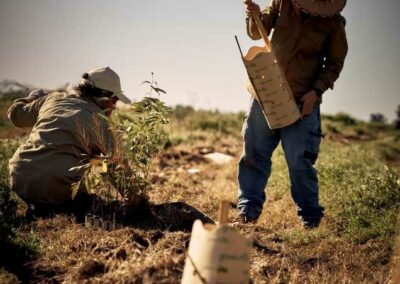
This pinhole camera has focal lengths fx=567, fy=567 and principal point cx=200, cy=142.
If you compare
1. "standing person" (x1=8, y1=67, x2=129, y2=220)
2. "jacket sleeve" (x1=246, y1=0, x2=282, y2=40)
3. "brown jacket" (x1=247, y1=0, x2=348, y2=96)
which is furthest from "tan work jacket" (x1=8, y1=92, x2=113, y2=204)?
"brown jacket" (x1=247, y1=0, x2=348, y2=96)

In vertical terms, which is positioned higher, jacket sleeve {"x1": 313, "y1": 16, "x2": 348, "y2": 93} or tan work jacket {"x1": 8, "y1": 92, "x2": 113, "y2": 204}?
jacket sleeve {"x1": 313, "y1": 16, "x2": 348, "y2": 93}

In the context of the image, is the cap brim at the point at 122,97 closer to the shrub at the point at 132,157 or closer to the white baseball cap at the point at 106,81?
the white baseball cap at the point at 106,81

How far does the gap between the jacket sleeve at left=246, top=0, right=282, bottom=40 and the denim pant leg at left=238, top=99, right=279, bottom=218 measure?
22.0 inches

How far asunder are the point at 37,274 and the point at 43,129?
58.7 inches

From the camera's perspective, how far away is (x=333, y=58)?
463 centimetres

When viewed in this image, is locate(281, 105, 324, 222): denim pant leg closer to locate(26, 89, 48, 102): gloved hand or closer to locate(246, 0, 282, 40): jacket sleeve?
locate(246, 0, 282, 40): jacket sleeve

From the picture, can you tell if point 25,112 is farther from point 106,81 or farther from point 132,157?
point 132,157

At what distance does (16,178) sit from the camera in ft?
15.0

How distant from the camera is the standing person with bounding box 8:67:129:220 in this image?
449cm

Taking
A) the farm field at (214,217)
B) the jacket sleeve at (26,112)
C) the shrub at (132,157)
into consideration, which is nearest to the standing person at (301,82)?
the farm field at (214,217)

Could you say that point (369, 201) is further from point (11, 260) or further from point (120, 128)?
point (11, 260)

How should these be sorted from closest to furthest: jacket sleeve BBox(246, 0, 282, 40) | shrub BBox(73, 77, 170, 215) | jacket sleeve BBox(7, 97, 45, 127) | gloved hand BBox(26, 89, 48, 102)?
shrub BBox(73, 77, 170, 215)
jacket sleeve BBox(246, 0, 282, 40)
jacket sleeve BBox(7, 97, 45, 127)
gloved hand BBox(26, 89, 48, 102)

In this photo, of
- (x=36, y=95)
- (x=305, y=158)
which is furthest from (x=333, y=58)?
(x=36, y=95)

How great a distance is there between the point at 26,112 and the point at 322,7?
102 inches
